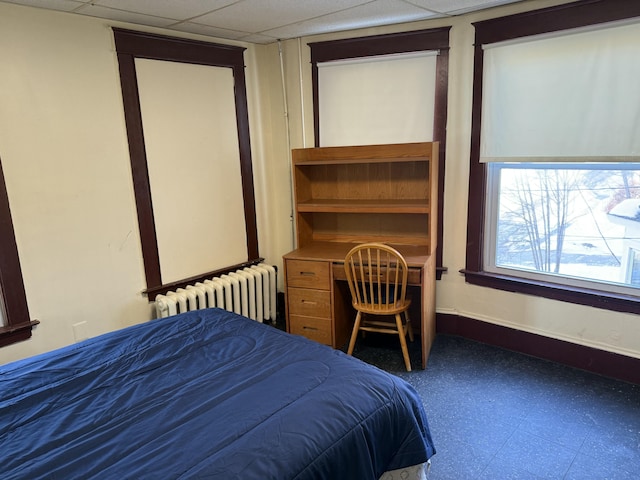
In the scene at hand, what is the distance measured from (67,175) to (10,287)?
673 mm

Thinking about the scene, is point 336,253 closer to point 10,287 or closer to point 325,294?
point 325,294

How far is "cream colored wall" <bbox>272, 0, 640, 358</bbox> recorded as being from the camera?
2.66m

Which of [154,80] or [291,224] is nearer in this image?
[154,80]

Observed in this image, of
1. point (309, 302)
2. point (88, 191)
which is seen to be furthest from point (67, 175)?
point (309, 302)

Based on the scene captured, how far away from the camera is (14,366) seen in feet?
6.14

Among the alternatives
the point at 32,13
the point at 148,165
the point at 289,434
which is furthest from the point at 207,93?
the point at 289,434

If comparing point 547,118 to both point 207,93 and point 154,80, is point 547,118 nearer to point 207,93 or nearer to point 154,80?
point 207,93

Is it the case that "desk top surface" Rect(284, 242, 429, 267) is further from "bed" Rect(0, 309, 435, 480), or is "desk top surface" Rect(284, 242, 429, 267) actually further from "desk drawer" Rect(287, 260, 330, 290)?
"bed" Rect(0, 309, 435, 480)

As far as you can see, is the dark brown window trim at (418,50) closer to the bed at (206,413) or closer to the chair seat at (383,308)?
the chair seat at (383,308)

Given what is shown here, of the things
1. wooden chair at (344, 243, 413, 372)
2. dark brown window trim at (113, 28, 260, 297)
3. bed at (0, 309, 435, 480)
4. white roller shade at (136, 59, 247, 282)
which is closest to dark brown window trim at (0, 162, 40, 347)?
bed at (0, 309, 435, 480)

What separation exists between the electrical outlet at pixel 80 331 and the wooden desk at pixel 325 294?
50.3 inches

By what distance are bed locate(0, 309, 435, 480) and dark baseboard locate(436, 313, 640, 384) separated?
1578 millimetres

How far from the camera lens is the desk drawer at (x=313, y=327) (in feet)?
10.1

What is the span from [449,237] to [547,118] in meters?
1.00
